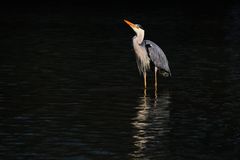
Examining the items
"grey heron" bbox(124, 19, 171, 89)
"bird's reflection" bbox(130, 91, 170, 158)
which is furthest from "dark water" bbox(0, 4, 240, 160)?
"grey heron" bbox(124, 19, 171, 89)

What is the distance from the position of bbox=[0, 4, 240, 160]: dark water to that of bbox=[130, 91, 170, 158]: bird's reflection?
0.7 inches

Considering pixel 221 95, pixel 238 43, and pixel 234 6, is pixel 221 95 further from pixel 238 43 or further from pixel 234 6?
pixel 234 6

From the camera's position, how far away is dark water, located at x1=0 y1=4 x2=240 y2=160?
14406mm

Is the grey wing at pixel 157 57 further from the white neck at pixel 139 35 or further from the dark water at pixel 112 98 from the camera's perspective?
the dark water at pixel 112 98

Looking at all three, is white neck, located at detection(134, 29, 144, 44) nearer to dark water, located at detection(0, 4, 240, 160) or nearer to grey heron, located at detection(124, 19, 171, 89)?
grey heron, located at detection(124, 19, 171, 89)

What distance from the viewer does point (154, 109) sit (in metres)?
18.2

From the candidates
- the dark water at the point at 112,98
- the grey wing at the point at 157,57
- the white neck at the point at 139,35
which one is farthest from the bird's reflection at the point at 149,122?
the white neck at the point at 139,35

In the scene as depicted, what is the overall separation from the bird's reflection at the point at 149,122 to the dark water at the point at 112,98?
0.02 m

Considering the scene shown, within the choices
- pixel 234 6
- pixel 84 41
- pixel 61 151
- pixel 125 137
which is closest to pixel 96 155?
pixel 61 151

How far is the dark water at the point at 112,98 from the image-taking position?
14.4 m

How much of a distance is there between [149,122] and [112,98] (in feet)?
9.44

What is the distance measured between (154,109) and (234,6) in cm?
3738

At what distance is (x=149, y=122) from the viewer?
16.7 meters

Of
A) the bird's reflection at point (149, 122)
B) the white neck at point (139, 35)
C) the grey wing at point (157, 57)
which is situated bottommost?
the bird's reflection at point (149, 122)
